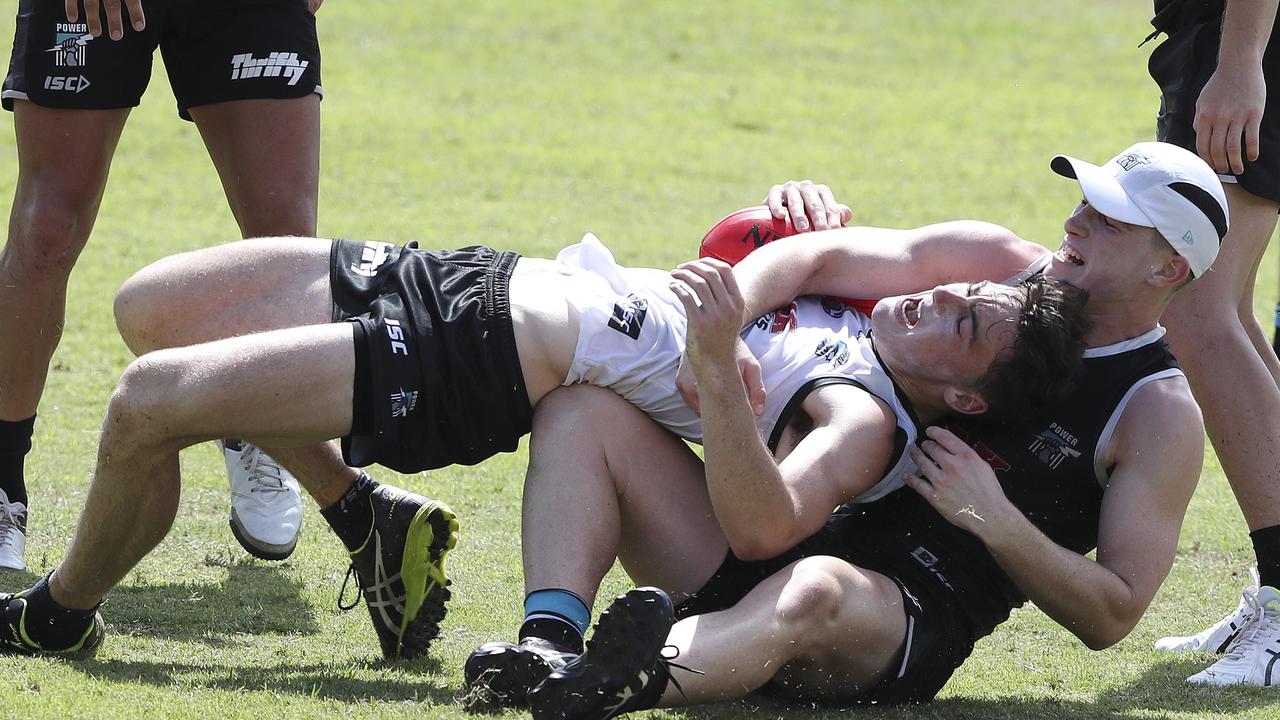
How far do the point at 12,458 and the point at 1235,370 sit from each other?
11.8 feet

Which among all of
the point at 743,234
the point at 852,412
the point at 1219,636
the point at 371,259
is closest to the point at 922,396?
the point at 852,412

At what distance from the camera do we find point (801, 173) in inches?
482

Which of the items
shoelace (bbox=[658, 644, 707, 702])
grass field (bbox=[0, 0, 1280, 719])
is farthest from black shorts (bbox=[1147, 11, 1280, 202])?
shoelace (bbox=[658, 644, 707, 702])

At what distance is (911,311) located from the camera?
393 cm

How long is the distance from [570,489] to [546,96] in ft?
37.4

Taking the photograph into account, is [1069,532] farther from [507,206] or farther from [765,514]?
[507,206]

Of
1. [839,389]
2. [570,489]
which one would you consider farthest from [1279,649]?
[570,489]

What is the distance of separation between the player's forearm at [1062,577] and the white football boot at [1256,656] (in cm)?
59

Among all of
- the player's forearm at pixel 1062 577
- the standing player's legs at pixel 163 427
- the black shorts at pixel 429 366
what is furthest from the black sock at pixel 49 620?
the player's forearm at pixel 1062 577

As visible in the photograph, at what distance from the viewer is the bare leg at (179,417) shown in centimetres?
346

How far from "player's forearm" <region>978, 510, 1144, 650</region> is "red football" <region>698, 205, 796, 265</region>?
4.47 feet

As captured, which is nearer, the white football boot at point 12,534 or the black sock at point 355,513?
the black sock at point 355,513

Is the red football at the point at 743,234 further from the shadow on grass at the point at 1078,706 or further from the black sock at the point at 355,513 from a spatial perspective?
the shadow on grass at the point at 1078,706

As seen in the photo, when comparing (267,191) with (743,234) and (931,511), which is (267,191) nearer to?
(743,234)
